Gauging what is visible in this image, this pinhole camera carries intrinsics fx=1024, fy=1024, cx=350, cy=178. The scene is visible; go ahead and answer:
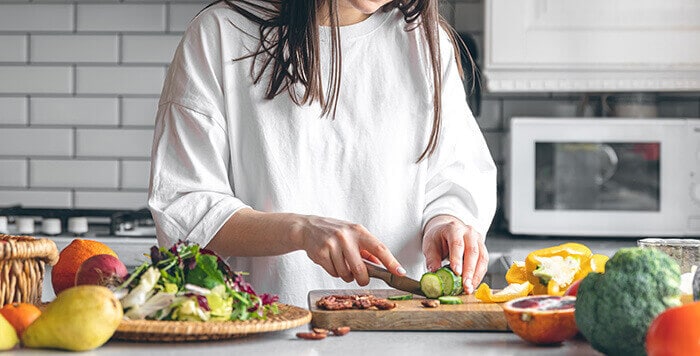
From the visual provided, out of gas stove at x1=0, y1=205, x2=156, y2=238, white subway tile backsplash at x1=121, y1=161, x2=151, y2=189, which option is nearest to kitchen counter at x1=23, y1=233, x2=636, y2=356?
gas stove at x1=0, y1=205, x2=156, y2=238

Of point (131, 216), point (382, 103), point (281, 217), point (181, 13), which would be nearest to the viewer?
point (281, 217)

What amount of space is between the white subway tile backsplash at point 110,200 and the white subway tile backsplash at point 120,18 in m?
0.50

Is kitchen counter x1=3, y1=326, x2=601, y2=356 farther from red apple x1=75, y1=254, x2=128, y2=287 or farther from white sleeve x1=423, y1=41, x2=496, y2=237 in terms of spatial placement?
white sleeve x1=423, y1=41, x2=496, y2=237

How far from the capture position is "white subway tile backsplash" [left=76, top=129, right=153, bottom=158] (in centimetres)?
311

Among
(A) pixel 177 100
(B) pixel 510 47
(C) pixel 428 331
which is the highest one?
(B) pixel 510 47

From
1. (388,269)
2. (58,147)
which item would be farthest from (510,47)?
(388,269)

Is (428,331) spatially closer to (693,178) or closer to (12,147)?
(693,178)

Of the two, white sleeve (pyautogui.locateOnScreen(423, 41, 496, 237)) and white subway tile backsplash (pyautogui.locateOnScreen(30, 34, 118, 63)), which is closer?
white sleeve (pyautogui.locateOnScreen(423, 41, 496, 237))

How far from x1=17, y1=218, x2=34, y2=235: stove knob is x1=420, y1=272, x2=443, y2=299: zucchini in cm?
160

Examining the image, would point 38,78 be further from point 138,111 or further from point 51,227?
point 51,227

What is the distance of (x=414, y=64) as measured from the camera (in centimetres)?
171

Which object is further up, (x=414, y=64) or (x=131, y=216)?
(x=414, y=64)

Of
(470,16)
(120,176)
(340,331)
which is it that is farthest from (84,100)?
(340,331)

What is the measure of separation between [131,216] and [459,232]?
148 cm
